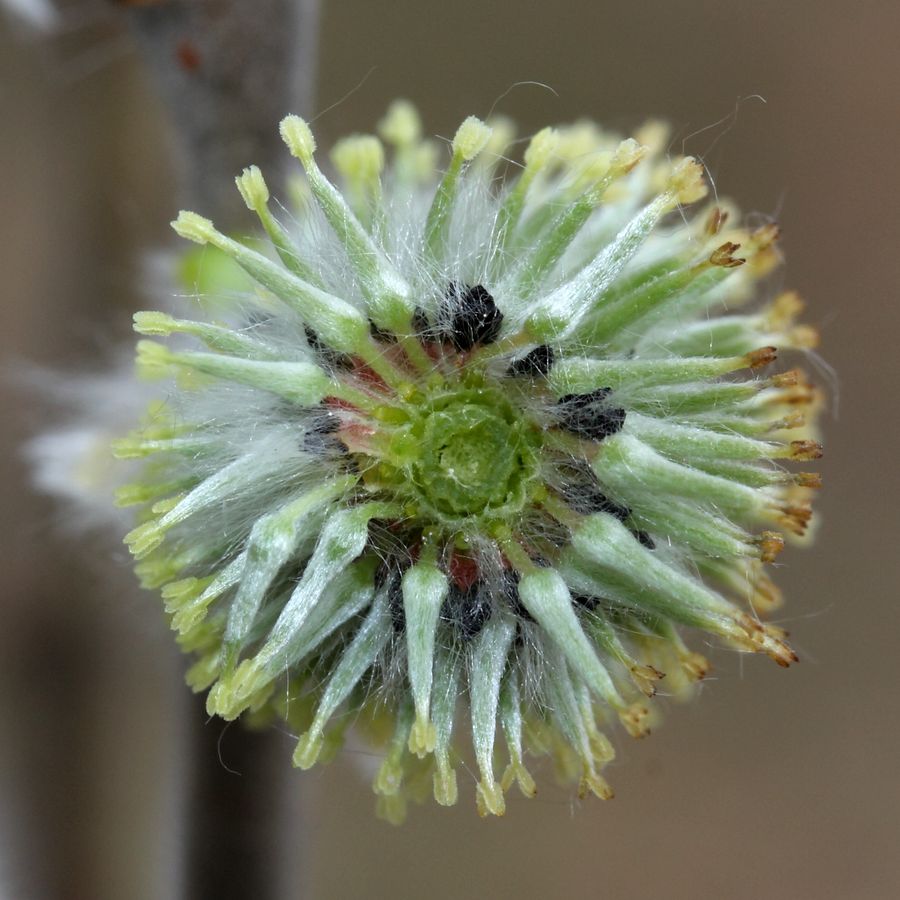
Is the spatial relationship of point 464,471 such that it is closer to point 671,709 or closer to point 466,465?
point 466,465

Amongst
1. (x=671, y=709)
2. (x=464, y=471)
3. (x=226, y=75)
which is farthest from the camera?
(x=671, y=709)

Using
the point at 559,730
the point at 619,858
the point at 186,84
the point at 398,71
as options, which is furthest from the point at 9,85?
the point at 619,858

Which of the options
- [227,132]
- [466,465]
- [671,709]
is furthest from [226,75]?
[671,709]

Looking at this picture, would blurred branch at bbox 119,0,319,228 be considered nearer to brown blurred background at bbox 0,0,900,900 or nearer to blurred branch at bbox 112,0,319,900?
blurred branch at bbox 112,0,319,900

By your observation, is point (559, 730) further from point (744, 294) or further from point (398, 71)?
point (398, 71)

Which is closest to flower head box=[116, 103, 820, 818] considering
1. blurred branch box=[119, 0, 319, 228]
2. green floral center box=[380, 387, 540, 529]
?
green floral center box=[380, 387, 540, 529]

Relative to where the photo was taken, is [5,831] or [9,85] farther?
[9,85]
